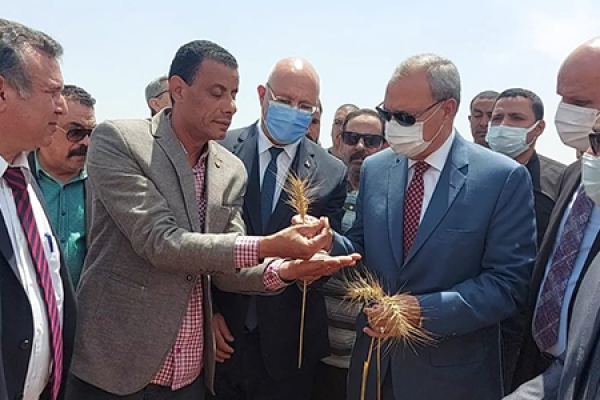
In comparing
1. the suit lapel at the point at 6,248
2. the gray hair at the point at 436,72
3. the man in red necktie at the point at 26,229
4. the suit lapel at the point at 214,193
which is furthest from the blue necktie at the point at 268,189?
the suit lapel at the point at 6,248

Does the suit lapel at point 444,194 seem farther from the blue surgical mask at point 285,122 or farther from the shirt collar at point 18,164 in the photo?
the shirt collar at point 18,164

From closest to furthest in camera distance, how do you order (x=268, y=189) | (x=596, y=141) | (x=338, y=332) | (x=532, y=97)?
(x=596, y=141)
(x=268, y=189)
(x=338, y=332)
(x=532, y=97)

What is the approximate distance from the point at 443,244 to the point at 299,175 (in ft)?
3.77

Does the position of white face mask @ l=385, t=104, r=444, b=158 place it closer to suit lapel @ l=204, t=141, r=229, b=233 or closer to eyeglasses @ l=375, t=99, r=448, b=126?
eyeglasses @ l=375, t=99, r=448, b=126

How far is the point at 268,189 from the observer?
381cm

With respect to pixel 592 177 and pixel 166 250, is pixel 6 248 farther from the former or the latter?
pixel 592 177

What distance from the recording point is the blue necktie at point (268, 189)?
3734 mm

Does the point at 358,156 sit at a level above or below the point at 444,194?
below

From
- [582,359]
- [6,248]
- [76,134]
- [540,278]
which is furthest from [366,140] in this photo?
[6,248]

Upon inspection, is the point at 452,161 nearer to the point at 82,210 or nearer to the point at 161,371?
the point at 161,371

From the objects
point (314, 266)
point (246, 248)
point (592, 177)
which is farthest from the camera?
point (314, 266)

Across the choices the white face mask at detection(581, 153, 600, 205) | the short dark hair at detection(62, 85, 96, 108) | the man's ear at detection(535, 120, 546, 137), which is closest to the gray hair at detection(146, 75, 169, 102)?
the short dark hair at detection(62, 85, 96, 108)

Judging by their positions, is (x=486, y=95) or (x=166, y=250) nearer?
(x=166, y=250)

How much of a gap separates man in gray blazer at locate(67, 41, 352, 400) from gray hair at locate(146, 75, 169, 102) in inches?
119
